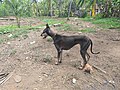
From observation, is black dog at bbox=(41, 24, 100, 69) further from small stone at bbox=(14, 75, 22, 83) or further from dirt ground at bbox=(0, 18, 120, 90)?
small stone at bbox=(14, 75, 22, 83)

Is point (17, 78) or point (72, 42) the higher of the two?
point (72, 42)

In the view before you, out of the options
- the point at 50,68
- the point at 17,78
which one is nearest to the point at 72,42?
the point at 50,68

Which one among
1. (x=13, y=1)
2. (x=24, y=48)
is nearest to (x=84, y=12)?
(x=13, y=1)

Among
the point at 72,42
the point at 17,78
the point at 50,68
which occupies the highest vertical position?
the point at 72,42

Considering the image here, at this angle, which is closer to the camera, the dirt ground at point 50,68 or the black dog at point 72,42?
the dirt ground at point 50,68

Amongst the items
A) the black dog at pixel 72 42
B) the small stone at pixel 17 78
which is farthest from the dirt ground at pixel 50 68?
the black dog at pixel 72 42

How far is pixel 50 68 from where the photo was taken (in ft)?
14.8

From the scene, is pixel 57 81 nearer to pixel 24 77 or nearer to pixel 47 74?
pixel 47 74

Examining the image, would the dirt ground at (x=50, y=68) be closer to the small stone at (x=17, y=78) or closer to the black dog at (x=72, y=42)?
the small stone at (x=17, y=78)

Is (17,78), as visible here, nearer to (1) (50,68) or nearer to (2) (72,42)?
(1) (50,68)

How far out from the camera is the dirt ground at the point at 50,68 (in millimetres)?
4113

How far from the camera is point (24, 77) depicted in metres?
4.29

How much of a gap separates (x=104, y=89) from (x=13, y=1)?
6.43 metres

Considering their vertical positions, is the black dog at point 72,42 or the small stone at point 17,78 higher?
the black dog at point 72,42
